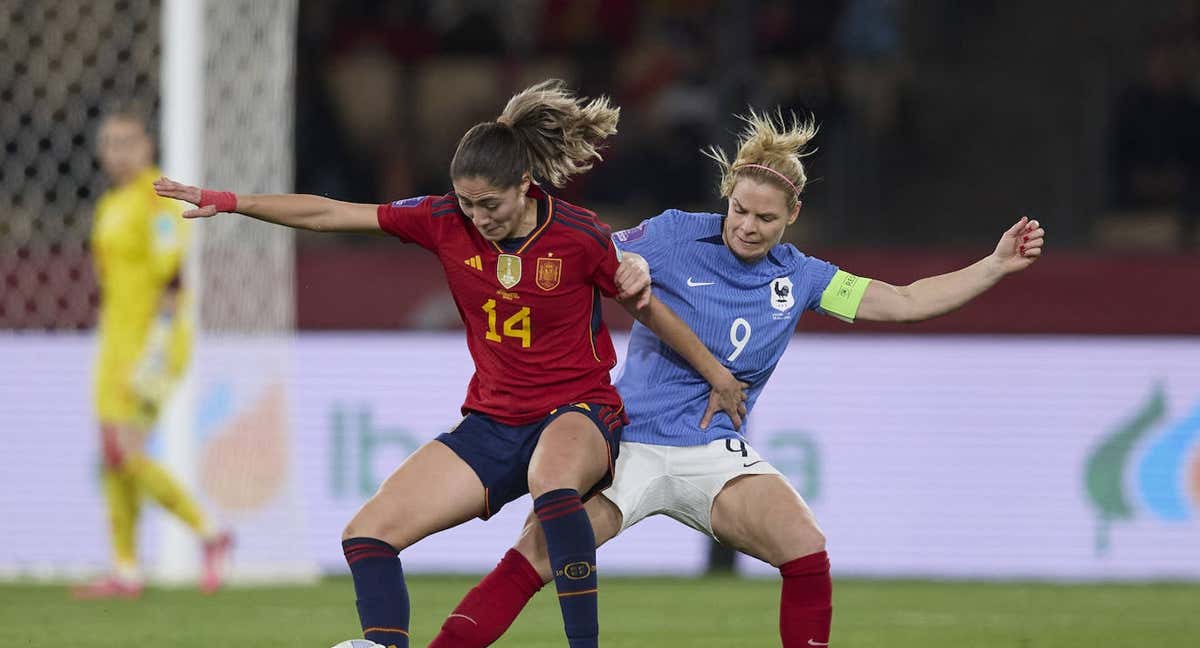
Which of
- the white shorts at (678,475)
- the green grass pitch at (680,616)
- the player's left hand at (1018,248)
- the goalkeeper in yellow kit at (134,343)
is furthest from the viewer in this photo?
the goalkeeper in yellow kit at (134,343)

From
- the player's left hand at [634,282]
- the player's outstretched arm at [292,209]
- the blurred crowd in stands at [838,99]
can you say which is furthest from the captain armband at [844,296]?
the blurred crowd in stands at [838,99]

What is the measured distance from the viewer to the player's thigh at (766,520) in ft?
16.5

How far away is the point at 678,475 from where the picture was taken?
207 inches

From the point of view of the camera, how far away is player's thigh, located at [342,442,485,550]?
482 cm

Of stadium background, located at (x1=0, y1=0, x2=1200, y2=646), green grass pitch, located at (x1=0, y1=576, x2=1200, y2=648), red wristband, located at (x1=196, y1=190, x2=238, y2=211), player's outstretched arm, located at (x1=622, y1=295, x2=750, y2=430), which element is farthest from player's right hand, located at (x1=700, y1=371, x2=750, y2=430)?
stadium background, located at (x1=0, y1=0, x2=1200, y2=646)

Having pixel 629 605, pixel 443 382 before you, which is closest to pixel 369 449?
pixel 443 382

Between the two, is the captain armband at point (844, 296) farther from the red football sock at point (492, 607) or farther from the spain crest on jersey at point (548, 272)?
the red football sock at point (492, 607)

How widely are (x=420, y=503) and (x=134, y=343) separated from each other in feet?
14.4

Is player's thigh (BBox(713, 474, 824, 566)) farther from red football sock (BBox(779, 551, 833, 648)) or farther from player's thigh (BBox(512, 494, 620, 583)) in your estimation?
player's thigh (BBox(512, 494, 620, 583))

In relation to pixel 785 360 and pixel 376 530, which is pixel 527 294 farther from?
pixel 785 360

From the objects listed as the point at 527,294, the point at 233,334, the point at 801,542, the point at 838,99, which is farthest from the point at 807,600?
the point at 838,99

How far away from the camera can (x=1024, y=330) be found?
10.4 metres

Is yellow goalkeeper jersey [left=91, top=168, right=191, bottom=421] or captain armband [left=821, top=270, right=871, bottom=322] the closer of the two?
captain armband [left=821, top=270, right=871, bottom=322]

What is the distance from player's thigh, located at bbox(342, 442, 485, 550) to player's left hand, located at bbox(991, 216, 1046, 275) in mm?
1718
